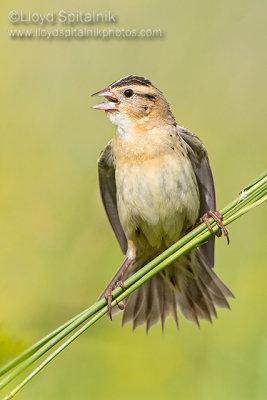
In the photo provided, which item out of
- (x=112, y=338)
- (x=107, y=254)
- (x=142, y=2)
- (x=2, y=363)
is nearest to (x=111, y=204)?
(x=107, y=254)

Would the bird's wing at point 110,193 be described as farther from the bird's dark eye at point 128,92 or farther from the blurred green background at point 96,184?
the bird's dark eye at point 128,92

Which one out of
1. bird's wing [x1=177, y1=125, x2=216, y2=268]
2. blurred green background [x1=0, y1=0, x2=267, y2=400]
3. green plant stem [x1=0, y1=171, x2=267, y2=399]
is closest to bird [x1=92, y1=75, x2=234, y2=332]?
bird's wing [x1=177, y1=125, x2=216, y2=268]

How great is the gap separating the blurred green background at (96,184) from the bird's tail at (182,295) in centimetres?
11

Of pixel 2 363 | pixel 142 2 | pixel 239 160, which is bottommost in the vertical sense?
pixel 2 363

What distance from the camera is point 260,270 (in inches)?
146

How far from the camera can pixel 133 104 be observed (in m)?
3.37

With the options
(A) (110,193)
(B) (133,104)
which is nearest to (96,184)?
(A) (110,193)

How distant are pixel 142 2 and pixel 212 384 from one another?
3.42m

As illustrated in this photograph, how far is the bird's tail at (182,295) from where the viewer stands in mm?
3525

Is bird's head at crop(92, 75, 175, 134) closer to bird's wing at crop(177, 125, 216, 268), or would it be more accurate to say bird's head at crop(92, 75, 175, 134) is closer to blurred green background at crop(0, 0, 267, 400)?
bird's wing at crop(177, 125, 216, 268)

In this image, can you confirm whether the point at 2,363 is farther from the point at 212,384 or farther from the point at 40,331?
the point at 212,384

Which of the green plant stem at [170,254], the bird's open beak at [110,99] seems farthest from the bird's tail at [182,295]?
the green plant stem at [170,254]

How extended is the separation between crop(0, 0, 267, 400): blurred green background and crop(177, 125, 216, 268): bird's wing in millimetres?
212

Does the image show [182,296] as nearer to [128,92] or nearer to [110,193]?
[110,193]
